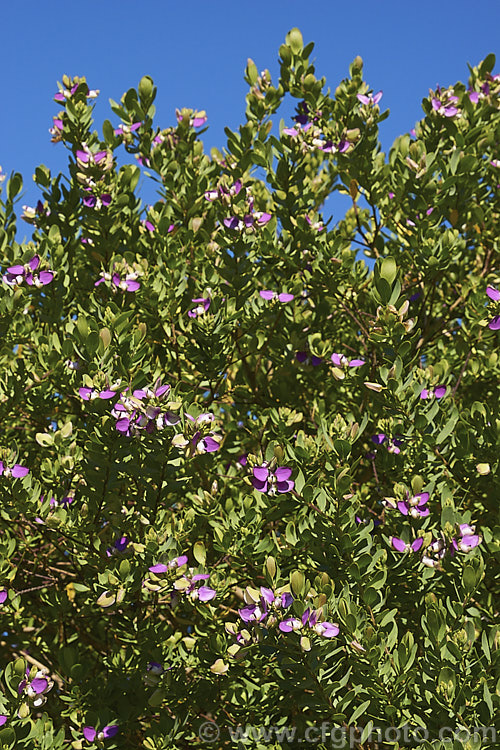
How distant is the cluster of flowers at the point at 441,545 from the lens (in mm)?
2861

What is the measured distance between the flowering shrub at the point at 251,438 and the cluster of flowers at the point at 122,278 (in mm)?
14

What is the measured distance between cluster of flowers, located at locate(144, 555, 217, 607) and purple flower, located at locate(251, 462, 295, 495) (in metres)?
0.43

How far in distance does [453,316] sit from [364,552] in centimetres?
212

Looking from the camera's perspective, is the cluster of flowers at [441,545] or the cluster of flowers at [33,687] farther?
the cluster of flowers at [33,687]

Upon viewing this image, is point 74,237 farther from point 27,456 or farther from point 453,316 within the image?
point 453,316

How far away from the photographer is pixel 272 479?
296cm

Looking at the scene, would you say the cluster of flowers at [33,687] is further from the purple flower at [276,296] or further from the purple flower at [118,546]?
the purple flower at [276,296]

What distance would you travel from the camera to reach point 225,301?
3.58 metres

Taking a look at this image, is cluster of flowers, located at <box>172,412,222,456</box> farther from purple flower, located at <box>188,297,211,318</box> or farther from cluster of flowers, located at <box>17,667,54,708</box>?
cluster of flowers, located at <box>17,667,54,708</box>

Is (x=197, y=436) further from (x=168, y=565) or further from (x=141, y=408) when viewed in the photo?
(x=168, y=565)

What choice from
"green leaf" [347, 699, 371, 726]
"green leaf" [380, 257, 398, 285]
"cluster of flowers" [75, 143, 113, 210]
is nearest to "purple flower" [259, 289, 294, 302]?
"green leaf" [380, 257, 398, 285]

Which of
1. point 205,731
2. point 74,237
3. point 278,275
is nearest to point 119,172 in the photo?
point 74,237

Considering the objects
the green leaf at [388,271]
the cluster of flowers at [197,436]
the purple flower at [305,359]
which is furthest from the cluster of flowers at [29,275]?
the green leaf at [388,271]

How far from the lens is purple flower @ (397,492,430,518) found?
3029 mm
